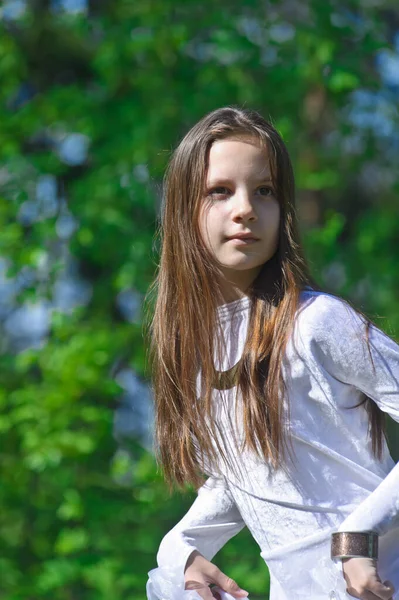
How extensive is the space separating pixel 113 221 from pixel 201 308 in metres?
3.07

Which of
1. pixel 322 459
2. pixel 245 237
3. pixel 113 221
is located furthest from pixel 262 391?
pixel 113 221

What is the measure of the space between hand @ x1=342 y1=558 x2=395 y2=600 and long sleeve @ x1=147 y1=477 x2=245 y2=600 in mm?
353

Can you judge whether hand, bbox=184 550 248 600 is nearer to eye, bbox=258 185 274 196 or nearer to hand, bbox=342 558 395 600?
hand, bbox=342 558 395 600

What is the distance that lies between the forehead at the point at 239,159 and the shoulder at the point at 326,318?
236 mm

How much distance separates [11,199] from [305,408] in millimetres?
3538

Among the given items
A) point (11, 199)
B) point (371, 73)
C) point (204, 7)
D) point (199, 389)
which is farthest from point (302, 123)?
point (199, 389)

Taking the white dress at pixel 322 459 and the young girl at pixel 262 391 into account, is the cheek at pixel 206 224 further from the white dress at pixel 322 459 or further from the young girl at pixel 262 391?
the white dress at pixel 322 459

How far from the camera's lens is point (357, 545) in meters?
1.35

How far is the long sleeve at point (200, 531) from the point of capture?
65.2 inches

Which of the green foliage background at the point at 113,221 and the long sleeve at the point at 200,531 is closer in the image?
the long sleeve at the point at 200,531

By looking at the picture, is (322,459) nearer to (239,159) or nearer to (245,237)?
(245,237)

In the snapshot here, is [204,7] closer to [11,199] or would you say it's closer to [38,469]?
[11,199]

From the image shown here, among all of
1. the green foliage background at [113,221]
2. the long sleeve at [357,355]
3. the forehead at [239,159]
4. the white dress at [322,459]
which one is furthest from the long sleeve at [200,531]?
the green foliage background at [113,221]

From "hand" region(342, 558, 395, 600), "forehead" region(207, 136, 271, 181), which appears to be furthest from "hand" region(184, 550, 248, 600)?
"forehead" region(207, 136, 271, 181)
